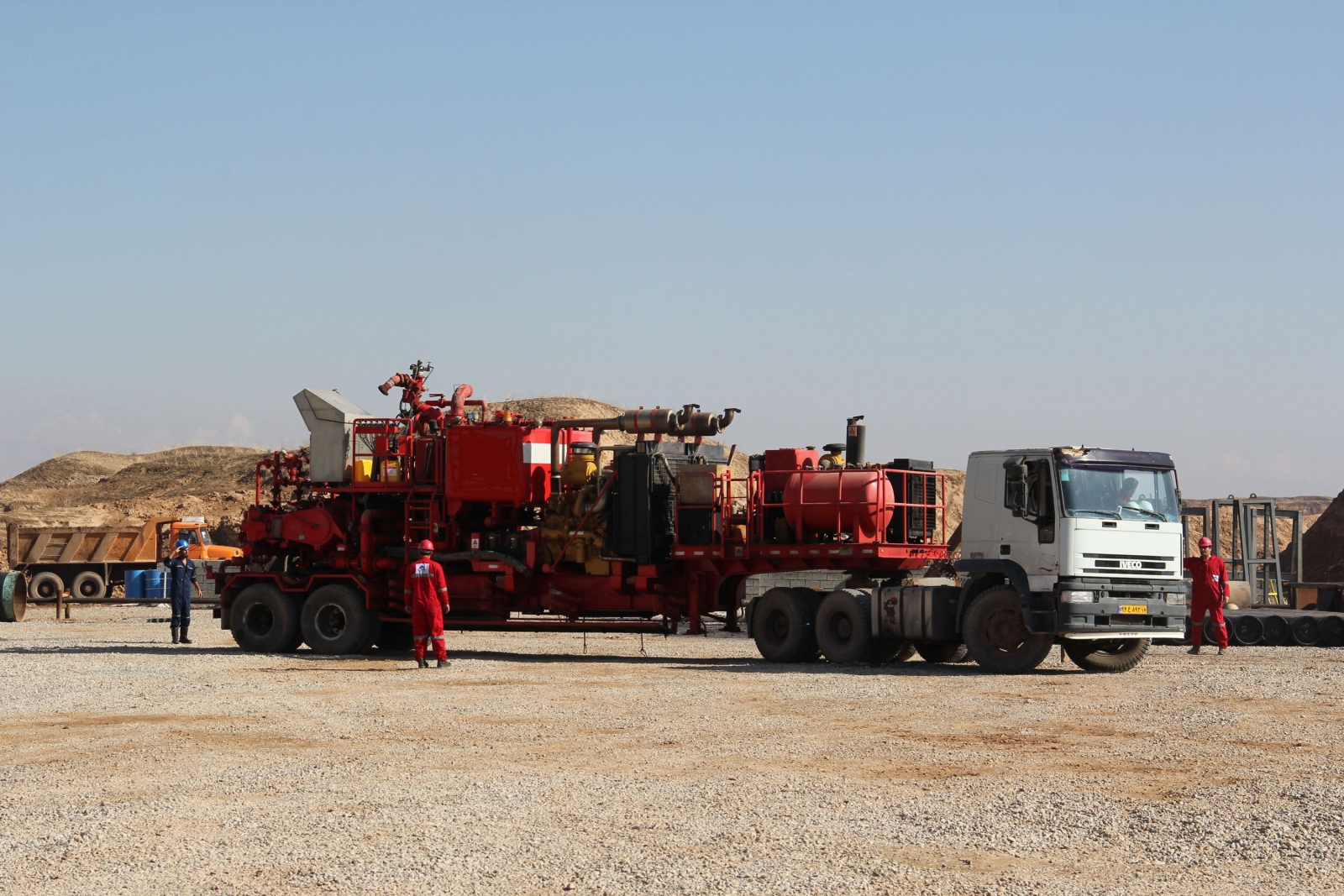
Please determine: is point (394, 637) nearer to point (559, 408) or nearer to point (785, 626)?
point (785, 626)

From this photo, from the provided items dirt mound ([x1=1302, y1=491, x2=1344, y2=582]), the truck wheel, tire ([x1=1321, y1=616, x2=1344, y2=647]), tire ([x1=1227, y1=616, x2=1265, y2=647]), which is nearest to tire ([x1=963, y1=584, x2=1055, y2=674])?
the truck wheel

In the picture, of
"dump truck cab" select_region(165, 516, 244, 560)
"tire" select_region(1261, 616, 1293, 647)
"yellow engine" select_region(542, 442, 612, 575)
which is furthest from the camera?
"dump truck cab" select_region(165, 516, 244, 560)

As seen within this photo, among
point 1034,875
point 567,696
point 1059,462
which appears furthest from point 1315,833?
point 1059,462

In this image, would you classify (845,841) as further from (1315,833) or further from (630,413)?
(630,413)

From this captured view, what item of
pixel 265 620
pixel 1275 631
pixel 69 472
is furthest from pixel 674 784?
pixel 69 472

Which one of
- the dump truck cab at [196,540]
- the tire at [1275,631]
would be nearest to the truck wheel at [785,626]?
the tire at [1275,631]

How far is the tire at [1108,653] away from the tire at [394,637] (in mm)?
10718

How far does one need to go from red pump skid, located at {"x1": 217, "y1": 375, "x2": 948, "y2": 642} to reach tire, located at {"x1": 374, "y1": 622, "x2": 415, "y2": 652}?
2.08 feet

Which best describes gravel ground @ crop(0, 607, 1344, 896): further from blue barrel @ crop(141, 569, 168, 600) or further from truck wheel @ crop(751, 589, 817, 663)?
blue barrel @ crop(141, 569, 168, 600)

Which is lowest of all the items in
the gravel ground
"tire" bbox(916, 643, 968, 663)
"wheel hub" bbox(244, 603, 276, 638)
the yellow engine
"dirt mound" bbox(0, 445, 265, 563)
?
the gravel ground

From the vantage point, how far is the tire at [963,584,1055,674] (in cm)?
2000

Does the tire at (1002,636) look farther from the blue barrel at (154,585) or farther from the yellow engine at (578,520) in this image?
the blue barrel at (154,585)

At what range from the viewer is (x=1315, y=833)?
8.89 meters

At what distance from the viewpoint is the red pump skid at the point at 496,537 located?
73.0ft
